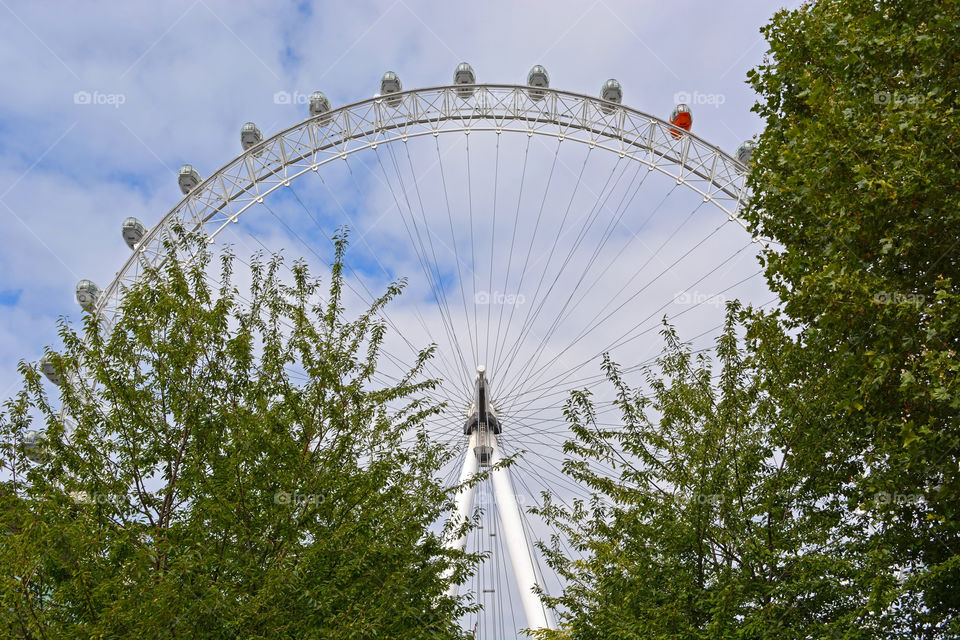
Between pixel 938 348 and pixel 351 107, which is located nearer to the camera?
pixel 938 348

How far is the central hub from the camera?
23.6m

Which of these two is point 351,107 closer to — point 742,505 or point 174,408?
point 174,408

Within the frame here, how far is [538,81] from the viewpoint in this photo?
97.6 ft

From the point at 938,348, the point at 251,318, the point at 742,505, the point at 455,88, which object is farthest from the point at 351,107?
the point at 938,348

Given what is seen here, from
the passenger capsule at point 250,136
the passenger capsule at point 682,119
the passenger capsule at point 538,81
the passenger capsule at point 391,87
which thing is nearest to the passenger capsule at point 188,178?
the passenger capsule at point 250,136

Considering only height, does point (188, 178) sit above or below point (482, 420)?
above

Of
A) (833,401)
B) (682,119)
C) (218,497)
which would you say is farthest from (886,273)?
(682,119)

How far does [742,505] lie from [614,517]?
238 centimetres

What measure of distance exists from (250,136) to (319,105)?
2723 mm

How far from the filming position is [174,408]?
1132cm

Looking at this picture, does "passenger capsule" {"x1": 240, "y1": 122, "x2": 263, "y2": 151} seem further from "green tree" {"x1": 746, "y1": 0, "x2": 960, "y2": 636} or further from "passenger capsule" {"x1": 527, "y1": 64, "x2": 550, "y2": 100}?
"green tree" {"x1": 746, "y1": 0, "x2": 960, "y2": 636}

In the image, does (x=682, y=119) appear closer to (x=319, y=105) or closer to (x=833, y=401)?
(x=319, y=105)

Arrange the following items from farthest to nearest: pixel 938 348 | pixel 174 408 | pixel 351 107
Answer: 1. pixel 351 107
2. pixel 174 408
3. pixel 938 348

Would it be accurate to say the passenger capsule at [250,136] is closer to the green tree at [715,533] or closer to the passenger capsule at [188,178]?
the passenger capsule at [188,178]
